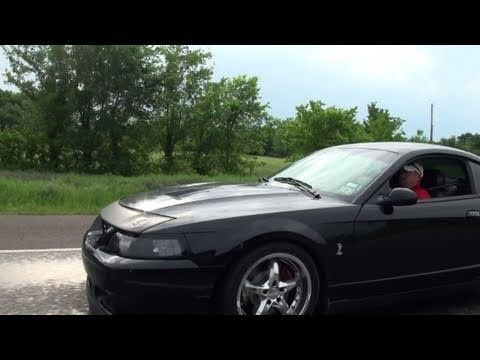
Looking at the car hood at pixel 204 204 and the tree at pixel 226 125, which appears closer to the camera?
the car hood at pixel 204 204

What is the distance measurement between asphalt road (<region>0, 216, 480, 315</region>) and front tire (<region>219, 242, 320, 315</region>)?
63 centimetres

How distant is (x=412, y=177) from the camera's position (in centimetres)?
445

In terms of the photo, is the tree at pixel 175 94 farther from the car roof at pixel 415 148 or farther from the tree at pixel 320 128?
the car roof at pixel 415 148

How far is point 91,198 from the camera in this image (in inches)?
455

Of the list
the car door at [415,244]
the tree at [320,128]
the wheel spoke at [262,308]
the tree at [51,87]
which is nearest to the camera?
the wheel spoke at [262,308]

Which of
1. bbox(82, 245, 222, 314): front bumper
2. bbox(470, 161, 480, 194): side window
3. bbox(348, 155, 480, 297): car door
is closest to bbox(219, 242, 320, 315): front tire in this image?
bbox(82, 245, 222, 314): front bumper

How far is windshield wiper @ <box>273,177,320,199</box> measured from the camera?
4.24 metres

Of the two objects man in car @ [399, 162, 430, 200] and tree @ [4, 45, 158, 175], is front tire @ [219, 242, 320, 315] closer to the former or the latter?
man in car @ [399, 162, 430, 200]

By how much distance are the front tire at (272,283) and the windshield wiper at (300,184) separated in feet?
Answer: 2.27

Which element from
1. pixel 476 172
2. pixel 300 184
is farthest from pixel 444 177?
pixel 300 184

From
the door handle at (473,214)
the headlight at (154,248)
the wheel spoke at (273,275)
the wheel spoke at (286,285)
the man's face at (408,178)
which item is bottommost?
the wheel spoke at (286,285)

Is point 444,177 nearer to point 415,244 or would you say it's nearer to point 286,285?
point 415,244

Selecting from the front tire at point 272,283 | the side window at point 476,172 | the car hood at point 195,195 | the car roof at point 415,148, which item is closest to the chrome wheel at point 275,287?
the front tire at point 272,283

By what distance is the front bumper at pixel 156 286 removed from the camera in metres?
3.35
